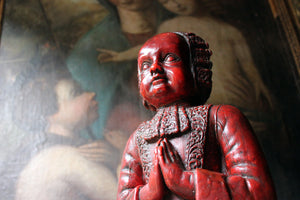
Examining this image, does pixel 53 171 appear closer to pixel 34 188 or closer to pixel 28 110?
pixel 34 188

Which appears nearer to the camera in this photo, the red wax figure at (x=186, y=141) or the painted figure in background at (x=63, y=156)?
the red wax figure at (x=186, y=141)

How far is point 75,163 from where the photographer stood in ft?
13.1

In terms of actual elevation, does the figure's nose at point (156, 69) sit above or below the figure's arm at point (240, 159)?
above

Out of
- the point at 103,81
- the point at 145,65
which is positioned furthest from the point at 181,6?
the point at 145,65

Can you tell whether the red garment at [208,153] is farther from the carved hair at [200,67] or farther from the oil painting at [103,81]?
the oil painting at [103,81]

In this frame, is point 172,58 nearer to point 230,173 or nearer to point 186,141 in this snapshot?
point 186,141

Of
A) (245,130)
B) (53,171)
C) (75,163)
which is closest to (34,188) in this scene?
(53,171)

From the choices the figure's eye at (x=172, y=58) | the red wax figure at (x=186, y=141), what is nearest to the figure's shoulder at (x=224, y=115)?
the red wax figure at (x=186, y=141)

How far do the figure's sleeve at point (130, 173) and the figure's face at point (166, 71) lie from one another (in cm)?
37

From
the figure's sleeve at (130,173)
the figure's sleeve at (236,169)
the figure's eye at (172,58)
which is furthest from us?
the figure's eye at (172,58)

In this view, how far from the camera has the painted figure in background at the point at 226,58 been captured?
176 inches

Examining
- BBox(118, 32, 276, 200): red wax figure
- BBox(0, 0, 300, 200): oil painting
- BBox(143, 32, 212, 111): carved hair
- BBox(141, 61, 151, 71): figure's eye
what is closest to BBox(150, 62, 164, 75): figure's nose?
BBox(118, 32, 276, 200): red wax figure

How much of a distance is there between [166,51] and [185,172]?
2.79 ft

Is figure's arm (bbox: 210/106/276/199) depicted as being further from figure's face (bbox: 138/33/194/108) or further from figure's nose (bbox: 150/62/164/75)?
figure's nose (bbox: 150/62/164/75)
